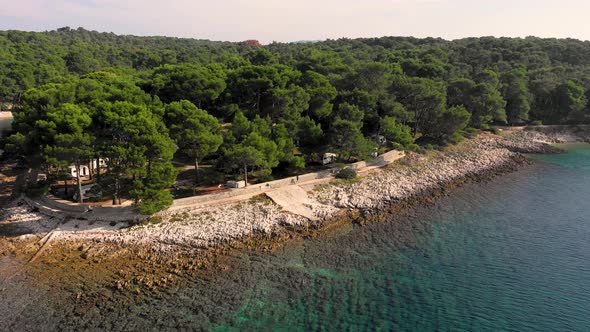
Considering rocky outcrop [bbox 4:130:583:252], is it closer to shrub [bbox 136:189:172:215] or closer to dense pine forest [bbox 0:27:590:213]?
shrub [bbox 136:189:172:215]

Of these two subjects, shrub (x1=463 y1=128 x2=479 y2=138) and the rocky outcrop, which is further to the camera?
shrub (x1=463 y1=128 x2=479 y2=138)

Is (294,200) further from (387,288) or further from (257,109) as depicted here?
(257,109)

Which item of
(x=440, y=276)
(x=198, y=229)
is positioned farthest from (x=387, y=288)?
(x=198, y=229)

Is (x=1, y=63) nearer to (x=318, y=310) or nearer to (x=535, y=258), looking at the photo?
(x=318, y=310)

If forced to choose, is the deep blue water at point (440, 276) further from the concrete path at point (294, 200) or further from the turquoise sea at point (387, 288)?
the concrete path at point (294, 200)

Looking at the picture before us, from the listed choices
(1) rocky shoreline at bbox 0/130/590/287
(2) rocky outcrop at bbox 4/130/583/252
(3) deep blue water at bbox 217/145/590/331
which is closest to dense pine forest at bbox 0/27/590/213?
(2) rocky outcrop at bbox 4/130/583/252

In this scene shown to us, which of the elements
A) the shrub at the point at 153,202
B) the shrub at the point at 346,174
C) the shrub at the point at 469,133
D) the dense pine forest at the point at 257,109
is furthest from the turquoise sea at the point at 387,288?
the shrub at the point at 469,133
